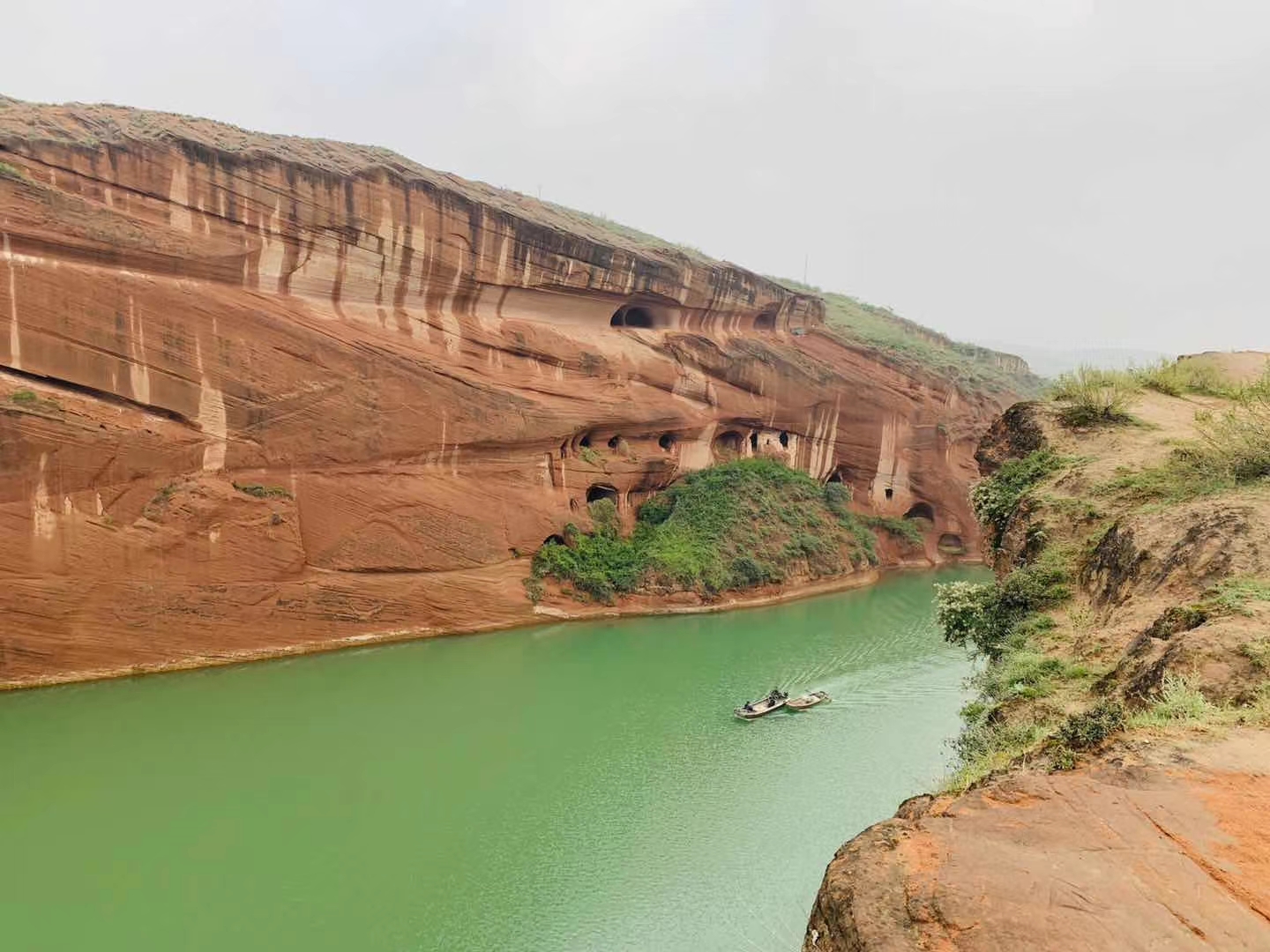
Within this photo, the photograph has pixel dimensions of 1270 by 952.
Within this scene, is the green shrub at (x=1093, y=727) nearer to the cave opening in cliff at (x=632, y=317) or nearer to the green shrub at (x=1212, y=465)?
the green shrub at (x=1212, y=465)

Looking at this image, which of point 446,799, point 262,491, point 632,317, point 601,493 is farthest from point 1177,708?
point 632,317

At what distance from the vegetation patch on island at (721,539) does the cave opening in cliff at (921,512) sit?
4.14ft

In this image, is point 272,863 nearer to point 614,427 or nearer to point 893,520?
point 614,427

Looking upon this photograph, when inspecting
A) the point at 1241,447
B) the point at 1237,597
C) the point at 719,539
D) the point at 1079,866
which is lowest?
the point at 719,539

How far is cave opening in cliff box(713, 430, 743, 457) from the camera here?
20438 mm

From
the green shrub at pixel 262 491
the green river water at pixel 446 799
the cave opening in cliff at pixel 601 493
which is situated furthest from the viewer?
the cave opening in cliff at pixel 601 493

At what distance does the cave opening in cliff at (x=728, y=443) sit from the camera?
805 inches

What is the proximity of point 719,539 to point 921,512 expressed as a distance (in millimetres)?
8836

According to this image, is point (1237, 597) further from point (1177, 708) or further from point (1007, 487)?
point (1007, 487)

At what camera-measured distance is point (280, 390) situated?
41.8 ft

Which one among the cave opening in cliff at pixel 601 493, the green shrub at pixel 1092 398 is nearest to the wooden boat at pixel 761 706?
the green shrub at pixel 1092 398

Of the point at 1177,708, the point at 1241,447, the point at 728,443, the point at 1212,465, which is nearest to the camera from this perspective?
the point at 1177,708

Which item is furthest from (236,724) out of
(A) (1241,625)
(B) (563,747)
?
(A) (1241,625)

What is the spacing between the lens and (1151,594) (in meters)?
4.80
